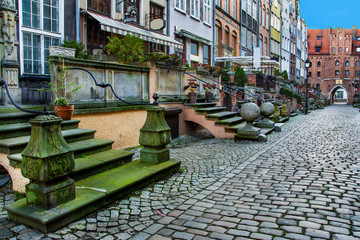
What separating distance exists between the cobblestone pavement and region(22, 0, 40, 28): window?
737 centimetres

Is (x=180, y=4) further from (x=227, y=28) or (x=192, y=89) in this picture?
(x=192, y=89)

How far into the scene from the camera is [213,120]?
34.9 feet

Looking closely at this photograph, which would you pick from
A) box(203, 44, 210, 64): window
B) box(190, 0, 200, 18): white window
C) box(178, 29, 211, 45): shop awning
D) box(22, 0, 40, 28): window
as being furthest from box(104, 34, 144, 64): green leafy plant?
box(203, 44, 210, 64): window

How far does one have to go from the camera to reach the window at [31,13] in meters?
10.3

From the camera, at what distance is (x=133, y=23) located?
1512 centimetres

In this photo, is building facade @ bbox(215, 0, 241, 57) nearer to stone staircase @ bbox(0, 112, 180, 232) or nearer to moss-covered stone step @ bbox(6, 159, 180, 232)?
stone staircase @ bbox(0, 112, 180, 232)

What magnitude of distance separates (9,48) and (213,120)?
22.0 feet

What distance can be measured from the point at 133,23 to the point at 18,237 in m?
13.2

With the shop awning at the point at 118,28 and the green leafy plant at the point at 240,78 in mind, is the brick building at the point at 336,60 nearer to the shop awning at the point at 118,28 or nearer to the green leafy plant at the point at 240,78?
the green leafy plant at the point at 240,78

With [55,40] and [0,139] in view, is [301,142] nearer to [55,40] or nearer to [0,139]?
[0,139]

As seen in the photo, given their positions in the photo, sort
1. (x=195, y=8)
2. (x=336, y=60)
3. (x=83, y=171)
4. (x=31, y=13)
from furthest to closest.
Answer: (x=336, y=60) → (x=195, y=8) → (x=31, y=13) → (x=83, y=171)

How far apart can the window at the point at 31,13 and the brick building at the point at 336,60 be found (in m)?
69.1

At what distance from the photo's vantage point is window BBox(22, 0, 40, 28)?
33.8 ft

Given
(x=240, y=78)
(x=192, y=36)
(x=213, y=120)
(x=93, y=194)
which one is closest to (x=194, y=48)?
(x=192, y=36)
